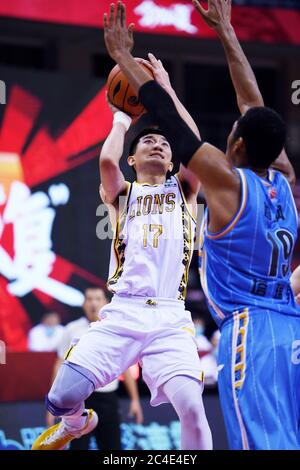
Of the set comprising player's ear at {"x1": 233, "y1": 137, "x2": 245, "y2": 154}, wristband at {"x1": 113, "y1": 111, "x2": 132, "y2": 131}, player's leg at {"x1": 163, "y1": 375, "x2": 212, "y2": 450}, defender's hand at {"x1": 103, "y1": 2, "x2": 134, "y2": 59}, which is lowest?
player's leg at {"x1": 163, "y1": 375, "x2": 212, "y2": 450}

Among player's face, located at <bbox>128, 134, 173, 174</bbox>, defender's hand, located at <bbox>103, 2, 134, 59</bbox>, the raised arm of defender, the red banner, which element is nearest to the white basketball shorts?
player's face, located at <bbox>128, 134, 173, 174</bbox>

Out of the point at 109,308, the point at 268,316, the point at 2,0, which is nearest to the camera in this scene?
the point at 268,316

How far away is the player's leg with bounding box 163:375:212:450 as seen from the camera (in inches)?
219

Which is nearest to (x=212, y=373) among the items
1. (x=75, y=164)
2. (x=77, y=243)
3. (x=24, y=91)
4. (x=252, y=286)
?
(x=77, y=243)

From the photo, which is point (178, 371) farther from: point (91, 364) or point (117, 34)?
point (117, 34)

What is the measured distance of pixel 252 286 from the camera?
Result: 14.8 ft

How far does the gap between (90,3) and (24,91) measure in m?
1.51

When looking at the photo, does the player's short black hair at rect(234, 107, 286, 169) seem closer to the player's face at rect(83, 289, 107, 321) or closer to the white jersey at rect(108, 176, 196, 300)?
the white jersey at rect(108, 176, 196, 300)

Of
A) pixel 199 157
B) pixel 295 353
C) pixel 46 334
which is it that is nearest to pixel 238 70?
pixel 199 157

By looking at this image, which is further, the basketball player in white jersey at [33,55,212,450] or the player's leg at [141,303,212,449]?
the basketball player in white jersey at [33,55,212,450]

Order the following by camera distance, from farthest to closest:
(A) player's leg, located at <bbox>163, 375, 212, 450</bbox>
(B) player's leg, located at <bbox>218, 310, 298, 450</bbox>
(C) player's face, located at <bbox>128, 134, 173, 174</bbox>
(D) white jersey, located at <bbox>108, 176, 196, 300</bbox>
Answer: (C) player's face, located at <bbox>128, 134, 173, 174</bbox>
(D) white jersey, located at <bbox>108, 176, 196, 300</bbox>
(A) player's leg, located at <bbox>163, 375, 212, 450</bbox>
(B) player's leg, located at <bbox>218, 310, 298, 450</bbox>

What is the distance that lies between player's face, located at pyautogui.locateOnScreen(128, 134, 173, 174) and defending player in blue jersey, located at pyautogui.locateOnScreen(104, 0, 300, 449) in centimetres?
167

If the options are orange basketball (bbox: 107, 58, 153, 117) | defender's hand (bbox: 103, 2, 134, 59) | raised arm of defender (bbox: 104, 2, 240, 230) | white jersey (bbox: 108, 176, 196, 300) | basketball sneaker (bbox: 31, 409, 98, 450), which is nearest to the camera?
raised arm of defender (bbox: 104, 2, 240, 230)

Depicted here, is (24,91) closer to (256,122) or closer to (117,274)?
(117,274)
